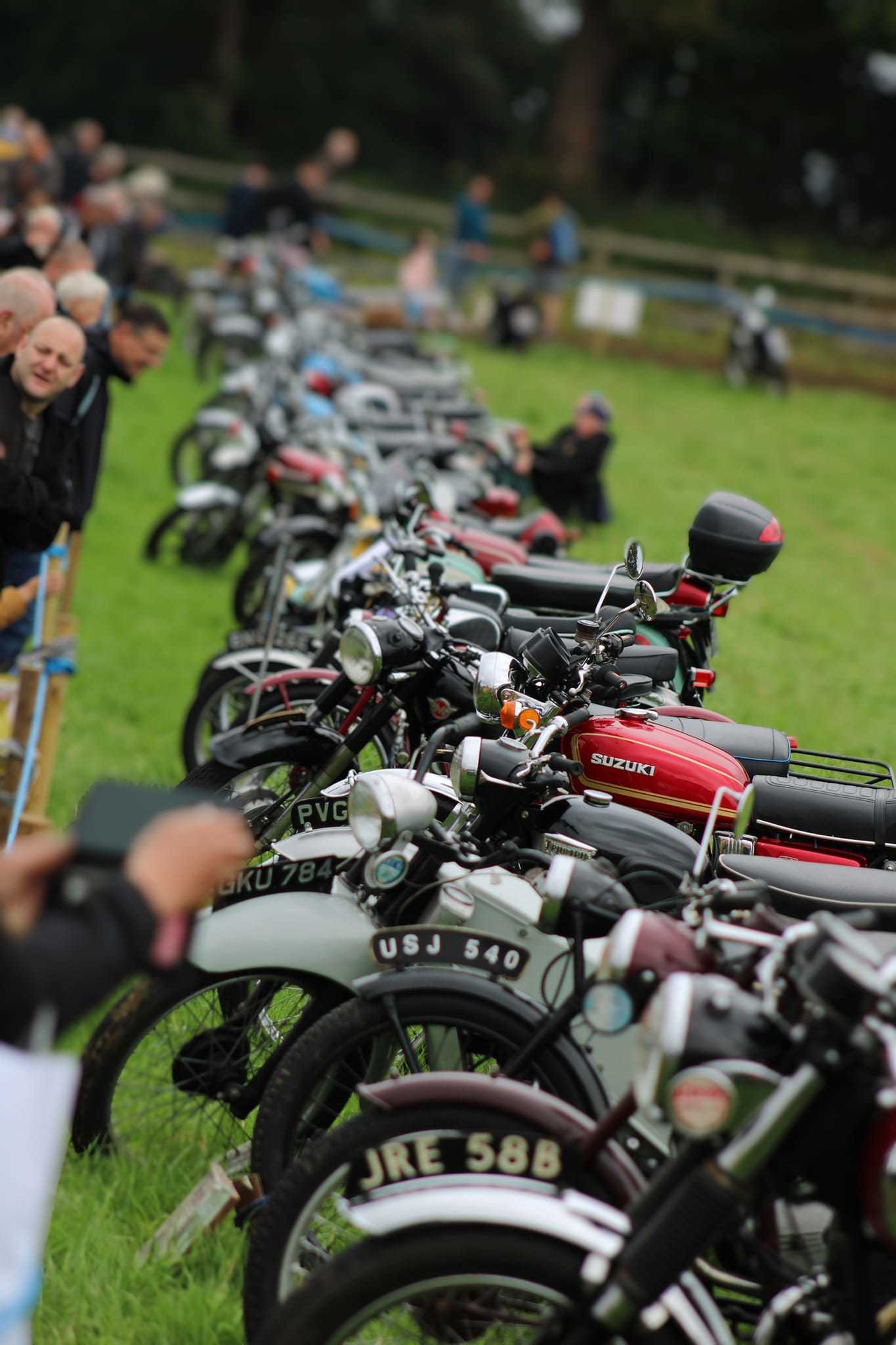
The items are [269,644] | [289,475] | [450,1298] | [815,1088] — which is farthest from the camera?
[289,475]

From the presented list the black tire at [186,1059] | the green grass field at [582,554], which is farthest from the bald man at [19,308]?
the black tire at [186,1059]

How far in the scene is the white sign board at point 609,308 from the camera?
19469mm

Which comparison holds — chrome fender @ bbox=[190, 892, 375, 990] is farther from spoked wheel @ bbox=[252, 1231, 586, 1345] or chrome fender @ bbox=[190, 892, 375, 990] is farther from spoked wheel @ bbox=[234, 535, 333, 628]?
spoked wheel @ bbox=[234, 535, 333, 628]

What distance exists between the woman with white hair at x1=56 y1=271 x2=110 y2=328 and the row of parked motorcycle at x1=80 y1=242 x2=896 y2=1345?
2.23 meters

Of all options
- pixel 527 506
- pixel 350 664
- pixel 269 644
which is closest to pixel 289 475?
pixel 269 644

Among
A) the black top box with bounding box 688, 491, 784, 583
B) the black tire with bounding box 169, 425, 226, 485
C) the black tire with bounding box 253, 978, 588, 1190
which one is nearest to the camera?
the black tire with bounding box 253, 978, 588, 1190

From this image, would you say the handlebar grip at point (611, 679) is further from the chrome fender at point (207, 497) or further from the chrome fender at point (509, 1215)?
the chrome fender at point (207, 497)

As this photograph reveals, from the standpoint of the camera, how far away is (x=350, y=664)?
392 centimetres

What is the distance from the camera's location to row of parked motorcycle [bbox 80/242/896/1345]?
7.23 ft

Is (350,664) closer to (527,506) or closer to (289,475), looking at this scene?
(289,475)

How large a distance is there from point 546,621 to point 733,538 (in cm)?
74

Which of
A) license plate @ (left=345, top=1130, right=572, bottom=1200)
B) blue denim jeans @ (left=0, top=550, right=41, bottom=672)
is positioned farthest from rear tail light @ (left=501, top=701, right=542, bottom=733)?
blue denim jeans @ (left=0, top=550, right=41, bottom=672)

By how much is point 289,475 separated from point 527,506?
3102 mm

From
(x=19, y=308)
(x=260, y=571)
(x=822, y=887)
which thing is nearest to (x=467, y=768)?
(x=822, y=887)
